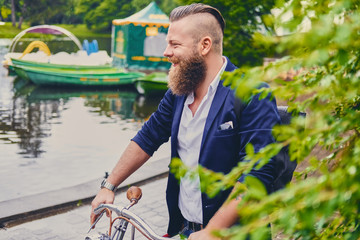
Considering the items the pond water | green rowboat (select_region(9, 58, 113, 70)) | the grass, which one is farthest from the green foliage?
the pond water

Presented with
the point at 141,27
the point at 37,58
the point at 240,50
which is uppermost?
the point at 240,50

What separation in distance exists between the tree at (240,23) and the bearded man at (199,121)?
789 centimetres

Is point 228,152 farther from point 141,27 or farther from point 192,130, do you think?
point 141,27

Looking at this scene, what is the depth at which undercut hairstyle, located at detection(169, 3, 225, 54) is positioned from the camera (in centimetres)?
254

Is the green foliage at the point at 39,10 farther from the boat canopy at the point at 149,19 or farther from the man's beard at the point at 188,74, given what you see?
the man's beard at the point at 188,74

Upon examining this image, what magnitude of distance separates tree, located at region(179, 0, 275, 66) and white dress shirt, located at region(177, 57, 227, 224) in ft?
26.1

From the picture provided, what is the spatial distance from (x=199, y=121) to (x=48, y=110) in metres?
14.6

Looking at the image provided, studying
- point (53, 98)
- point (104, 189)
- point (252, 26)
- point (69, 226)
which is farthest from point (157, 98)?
point (104, 189)

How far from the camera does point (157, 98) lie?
69.1 feet

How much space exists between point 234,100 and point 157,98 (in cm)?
1867

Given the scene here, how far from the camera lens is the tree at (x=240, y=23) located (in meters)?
10.4

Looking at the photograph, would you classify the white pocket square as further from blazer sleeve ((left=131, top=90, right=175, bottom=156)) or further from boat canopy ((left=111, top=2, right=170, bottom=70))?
boat canopy ((left=111, top=2, right=170, bottom=70))

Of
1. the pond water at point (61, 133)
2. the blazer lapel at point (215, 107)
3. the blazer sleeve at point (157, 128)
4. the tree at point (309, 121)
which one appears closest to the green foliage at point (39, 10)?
the pond water at point (61, 133)

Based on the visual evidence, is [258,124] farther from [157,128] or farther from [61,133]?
[61,133]
